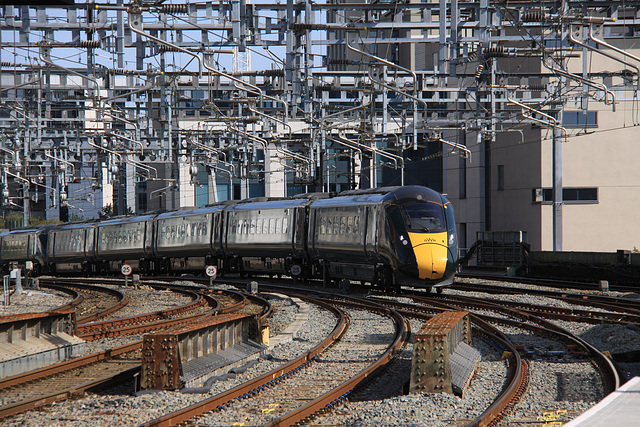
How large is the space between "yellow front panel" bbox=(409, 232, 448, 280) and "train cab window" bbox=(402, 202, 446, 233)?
19cm

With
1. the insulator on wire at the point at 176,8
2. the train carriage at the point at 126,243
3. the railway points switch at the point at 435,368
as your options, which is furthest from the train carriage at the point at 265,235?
the railway points switch at the point at 435,368

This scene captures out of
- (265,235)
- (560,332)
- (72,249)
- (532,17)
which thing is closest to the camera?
(560,332)

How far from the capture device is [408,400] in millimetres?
9844

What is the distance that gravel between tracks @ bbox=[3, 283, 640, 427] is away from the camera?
904 cm

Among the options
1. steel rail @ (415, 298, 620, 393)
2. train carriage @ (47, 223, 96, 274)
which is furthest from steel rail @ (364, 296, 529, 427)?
train carriage @ (47, 223, 96, 274)

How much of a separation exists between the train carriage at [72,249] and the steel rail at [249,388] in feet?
111

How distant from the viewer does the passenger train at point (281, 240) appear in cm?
2406

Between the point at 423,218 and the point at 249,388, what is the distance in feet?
46.4

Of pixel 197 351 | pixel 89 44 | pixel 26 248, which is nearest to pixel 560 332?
pixel 197 351

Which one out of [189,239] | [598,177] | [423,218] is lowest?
[189,239]

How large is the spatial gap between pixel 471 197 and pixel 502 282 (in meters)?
23.8

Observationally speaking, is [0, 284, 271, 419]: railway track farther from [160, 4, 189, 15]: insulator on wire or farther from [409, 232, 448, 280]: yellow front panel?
[409, 232, 448, 280]: yellow front panel

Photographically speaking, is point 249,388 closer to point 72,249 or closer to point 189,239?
point 189,239

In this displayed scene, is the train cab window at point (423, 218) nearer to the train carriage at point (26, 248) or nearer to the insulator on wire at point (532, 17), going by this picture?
the insulator on wire at point (532, 17)
